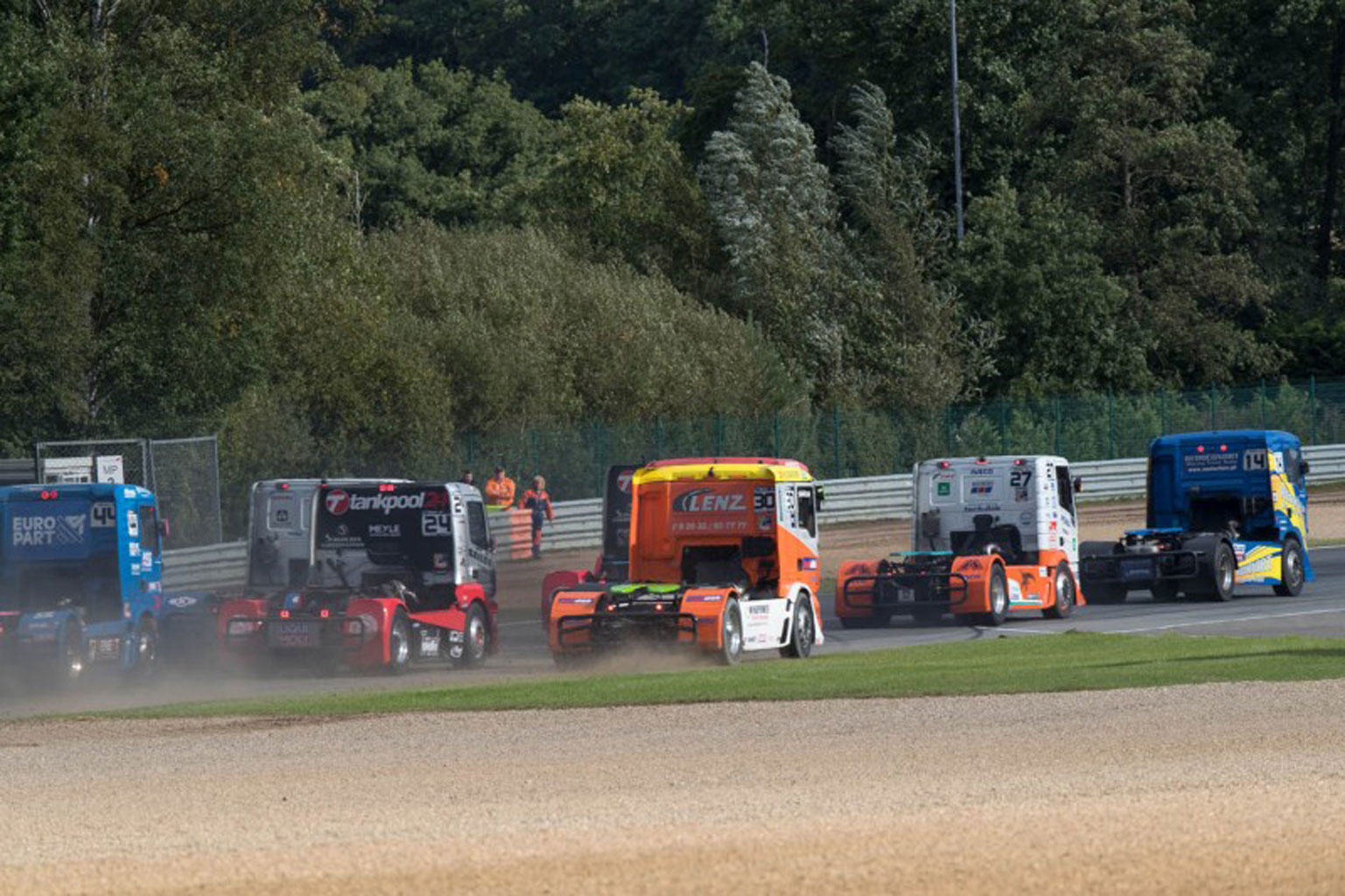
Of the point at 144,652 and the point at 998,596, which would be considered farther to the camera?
the point at 998,596

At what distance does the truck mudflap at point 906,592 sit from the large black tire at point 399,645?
756 centimetres

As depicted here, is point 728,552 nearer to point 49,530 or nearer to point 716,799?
point 49,530

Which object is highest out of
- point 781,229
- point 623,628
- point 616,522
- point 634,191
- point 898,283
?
point 634,191

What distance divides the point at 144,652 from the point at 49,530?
79.8 inches

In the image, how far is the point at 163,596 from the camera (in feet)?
93.9

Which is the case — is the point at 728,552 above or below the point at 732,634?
above

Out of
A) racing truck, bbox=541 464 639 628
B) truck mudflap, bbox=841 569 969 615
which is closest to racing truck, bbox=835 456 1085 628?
truck mudflap, bbox=841 569 969 615

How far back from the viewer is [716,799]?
1437cm

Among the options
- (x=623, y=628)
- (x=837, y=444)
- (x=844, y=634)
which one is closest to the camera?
(x=623, y=628)

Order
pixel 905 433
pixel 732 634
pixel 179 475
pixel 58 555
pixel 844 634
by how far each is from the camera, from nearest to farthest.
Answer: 1. pixel 732 634
2. pixel 58 555
3. pixel 844 634
4. pixel 179 475
5. pixel 905 433

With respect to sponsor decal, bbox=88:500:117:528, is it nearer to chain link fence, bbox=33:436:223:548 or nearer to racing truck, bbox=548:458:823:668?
racing truck, bbox=548:458:823:668

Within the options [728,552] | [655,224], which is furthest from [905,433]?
[728,552]

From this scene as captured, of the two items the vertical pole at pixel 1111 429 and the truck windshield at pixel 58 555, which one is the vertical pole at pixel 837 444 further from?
the truck windshield at pixel 58 555

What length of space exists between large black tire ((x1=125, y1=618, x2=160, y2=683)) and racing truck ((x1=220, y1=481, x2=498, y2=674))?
4.60ft
